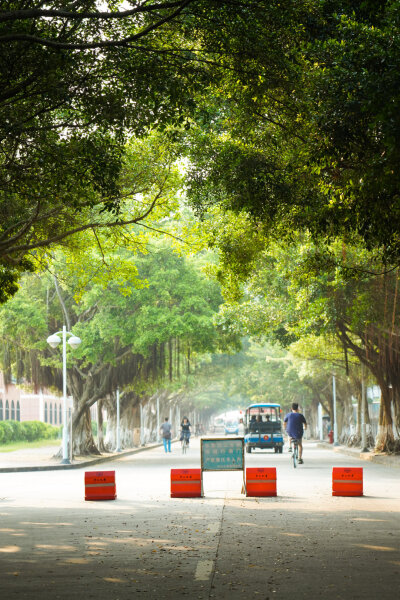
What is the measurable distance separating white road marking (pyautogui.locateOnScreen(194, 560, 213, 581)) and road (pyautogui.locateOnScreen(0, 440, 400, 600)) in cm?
1

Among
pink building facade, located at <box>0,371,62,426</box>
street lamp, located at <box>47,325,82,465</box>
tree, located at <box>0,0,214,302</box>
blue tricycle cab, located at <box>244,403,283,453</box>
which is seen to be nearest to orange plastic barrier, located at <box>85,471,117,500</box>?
tree, located at <box>0,0,214,302</box>

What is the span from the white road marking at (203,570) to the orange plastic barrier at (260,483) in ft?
25.4

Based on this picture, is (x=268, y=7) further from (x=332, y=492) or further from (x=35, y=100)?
(x=332, y=492)

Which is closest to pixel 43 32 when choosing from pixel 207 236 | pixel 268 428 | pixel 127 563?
pixel 127 563

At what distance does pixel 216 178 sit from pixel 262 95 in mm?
3033

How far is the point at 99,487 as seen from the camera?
16391 millimetres

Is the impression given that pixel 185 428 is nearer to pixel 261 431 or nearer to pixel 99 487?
pixel 261 431

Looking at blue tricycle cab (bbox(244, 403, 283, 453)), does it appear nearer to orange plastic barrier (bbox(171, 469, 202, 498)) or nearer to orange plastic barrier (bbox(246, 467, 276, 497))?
orange plastic barrier (bbox(246, 467, 276, 497))

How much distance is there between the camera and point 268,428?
42656 millimetres

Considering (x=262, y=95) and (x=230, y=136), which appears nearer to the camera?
(x=262, y=95)

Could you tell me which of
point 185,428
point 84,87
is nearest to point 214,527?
point 84,87

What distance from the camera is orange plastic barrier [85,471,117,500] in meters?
16.4

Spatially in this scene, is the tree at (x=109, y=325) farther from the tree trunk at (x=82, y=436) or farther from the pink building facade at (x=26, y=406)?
the pink building facade at (x=26, y=406)

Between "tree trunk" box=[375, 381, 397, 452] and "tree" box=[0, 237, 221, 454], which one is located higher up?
"tree" box=[0, 237, 221, 454]
